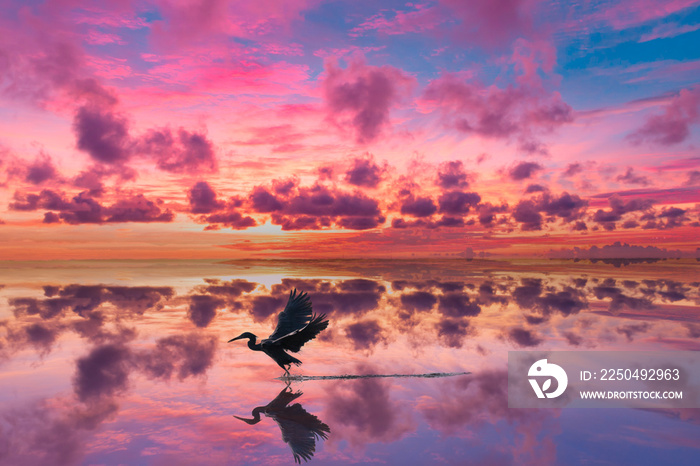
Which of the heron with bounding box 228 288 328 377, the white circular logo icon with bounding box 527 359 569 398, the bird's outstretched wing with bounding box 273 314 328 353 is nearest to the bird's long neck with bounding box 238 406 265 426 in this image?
the heron with bounding box 228 288 328 377

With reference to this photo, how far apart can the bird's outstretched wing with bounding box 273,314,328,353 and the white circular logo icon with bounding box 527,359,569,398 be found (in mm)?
4786

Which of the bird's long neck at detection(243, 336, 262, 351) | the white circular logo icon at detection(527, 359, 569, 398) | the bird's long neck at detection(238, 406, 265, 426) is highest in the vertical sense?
the bird's long neck at detection(243, 336, 262, 351)

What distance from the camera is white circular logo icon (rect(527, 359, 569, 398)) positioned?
9453mm

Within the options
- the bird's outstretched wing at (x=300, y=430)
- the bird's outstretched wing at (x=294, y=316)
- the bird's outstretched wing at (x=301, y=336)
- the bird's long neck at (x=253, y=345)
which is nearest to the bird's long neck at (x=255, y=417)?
the bird's outstretched wing at (x=300, y=430)

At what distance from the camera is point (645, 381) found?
32.9 ft

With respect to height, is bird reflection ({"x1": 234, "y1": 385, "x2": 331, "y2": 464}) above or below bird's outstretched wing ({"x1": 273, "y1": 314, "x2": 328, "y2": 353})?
below

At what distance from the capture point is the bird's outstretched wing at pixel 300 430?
22.7ft

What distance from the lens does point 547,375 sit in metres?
10.2

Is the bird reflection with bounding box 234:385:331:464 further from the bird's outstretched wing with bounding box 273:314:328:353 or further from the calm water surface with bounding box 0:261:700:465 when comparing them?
the bird's outstretched wing with bounding box 273:314:328:353

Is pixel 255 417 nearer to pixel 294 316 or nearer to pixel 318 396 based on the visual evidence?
pixel 318 396

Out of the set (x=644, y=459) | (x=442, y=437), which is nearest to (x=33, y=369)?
(x=442, y=437)

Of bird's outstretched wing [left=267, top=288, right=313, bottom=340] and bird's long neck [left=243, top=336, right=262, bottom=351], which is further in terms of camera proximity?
bird's outstretched wing [left=267, top=288, right=313, bottom=340]

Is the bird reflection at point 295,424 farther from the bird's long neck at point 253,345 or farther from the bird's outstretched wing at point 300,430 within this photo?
the bird's long neck at point 253,345

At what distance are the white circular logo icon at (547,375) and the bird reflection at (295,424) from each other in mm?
4800
